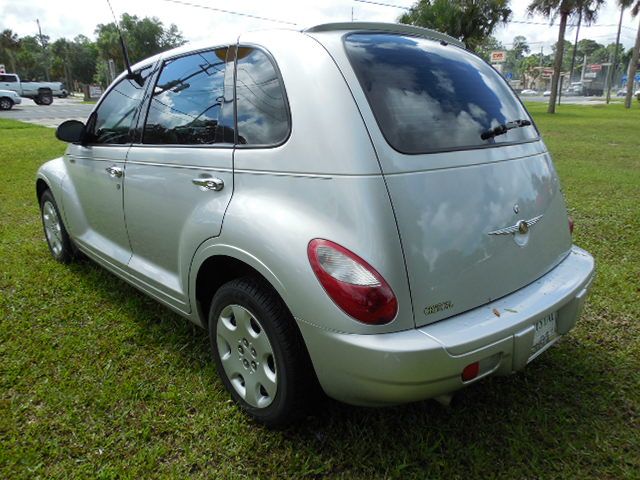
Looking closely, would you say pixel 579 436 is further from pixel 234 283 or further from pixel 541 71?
pixel 541 71

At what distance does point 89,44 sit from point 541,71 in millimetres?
80955

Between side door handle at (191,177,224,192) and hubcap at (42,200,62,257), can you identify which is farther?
hubcap at (42,200,62,257)

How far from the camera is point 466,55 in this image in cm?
242

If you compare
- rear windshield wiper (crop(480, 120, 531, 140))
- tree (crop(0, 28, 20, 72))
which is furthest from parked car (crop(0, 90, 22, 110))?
tree (crop(0, 28, 20, 72))

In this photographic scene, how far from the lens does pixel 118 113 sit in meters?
3.06

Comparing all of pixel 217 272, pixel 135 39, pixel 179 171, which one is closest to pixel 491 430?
pixel 217 272

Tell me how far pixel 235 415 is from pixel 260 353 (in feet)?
1.44

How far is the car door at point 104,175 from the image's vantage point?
288 cm

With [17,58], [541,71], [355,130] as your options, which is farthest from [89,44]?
[355,130]

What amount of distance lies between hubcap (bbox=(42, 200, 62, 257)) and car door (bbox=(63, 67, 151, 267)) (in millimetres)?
475

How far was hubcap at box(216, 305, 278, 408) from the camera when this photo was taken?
2.03m

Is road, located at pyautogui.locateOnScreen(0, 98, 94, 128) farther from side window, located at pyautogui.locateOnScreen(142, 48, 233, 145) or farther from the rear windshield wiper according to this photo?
the rear windshield wiper

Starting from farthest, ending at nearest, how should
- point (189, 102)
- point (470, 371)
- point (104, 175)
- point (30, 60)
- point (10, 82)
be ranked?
point (30, 60), point (10, 82), point (104, 175), point (189, 102), point (470, 371)

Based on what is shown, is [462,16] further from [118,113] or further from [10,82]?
[10,82]
